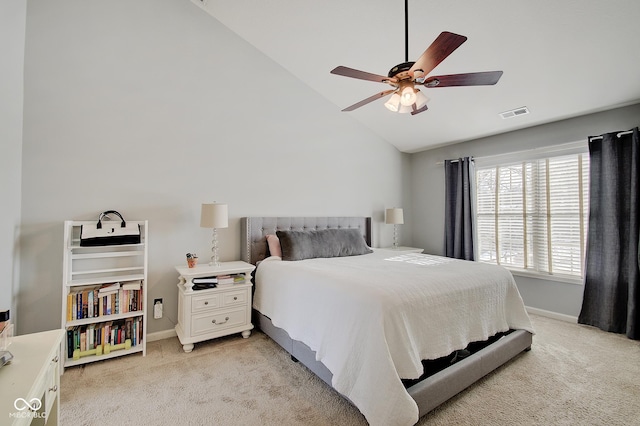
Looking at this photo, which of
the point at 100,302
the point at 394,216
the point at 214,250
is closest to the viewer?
the point at 100,302

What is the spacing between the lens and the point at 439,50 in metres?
1.65

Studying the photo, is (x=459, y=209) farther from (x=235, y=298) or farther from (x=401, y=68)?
(x=235, y=298)

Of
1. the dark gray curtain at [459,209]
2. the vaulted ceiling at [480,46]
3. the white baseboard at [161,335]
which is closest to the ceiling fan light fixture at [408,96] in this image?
the vaulted ceiling at [480,46]

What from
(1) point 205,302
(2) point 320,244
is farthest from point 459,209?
(1) point 205,302

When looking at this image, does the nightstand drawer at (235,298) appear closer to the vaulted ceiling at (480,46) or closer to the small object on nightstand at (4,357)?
the small object on nightstand at (4,357)

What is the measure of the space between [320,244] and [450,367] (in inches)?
71.8

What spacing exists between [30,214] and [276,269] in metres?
2.07

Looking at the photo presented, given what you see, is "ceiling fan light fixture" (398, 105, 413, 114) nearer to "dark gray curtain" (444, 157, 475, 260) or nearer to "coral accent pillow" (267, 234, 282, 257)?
"coral accent pillow" (267, 234, 282, 257)

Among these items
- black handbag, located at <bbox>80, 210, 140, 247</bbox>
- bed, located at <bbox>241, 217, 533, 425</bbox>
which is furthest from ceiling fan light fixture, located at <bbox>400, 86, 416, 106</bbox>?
black handbag, located at <bbox>80, 210, 140, 247</bbox>

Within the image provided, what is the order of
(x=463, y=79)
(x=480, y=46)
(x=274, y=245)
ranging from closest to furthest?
1. (x=463, y=79)
2. (x=480, y=46)
3. (x=274, y=245)

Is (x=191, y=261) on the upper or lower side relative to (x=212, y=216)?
lower

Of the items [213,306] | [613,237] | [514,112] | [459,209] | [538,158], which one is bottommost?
[213,306]

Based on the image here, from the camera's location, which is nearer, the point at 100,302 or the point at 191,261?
the point at 100,302

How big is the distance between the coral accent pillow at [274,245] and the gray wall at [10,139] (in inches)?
82.5
